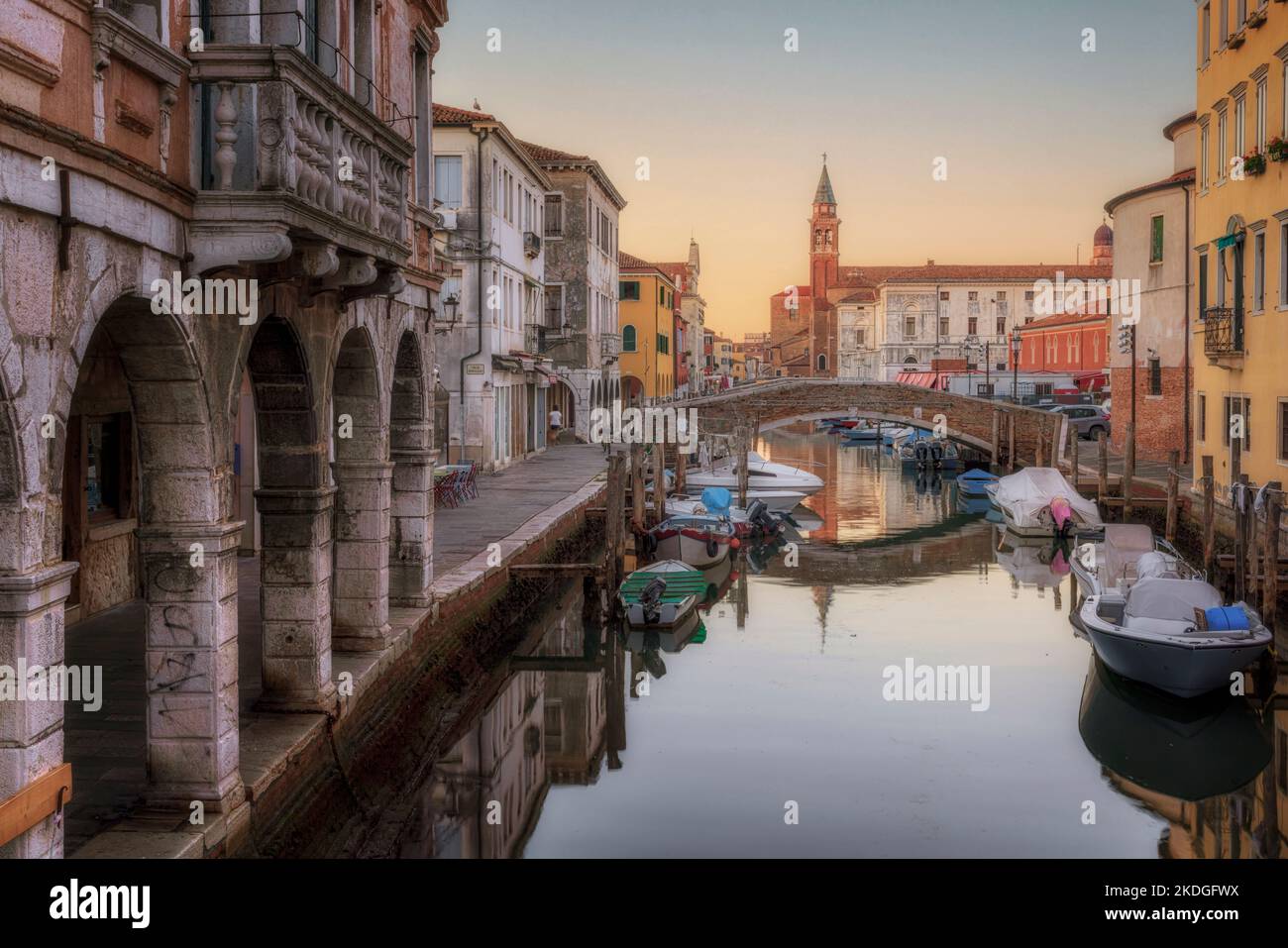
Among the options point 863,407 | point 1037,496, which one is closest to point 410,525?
point 1037,496

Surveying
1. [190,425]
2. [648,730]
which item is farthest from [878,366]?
[190,425]

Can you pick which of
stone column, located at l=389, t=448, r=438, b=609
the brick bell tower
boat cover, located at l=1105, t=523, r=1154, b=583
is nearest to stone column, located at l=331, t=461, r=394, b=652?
stone column, located at l=389, t=448, r=438, b=609

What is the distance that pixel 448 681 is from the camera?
40.7 feet

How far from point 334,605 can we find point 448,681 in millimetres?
2178

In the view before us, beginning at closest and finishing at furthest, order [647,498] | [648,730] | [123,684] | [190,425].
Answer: [190,425]
[123,684]
[648,730]
[647,498]

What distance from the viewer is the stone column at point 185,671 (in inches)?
268

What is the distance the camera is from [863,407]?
130ft

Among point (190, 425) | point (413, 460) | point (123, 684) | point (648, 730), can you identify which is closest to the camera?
point (190, 425)

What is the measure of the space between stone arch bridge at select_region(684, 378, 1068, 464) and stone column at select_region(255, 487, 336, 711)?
3105cm

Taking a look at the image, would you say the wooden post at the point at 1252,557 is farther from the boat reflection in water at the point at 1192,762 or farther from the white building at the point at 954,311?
the white building at the point at 954,311

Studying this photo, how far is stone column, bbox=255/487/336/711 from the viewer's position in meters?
8.64

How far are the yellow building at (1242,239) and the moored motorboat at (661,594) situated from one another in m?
8.41
